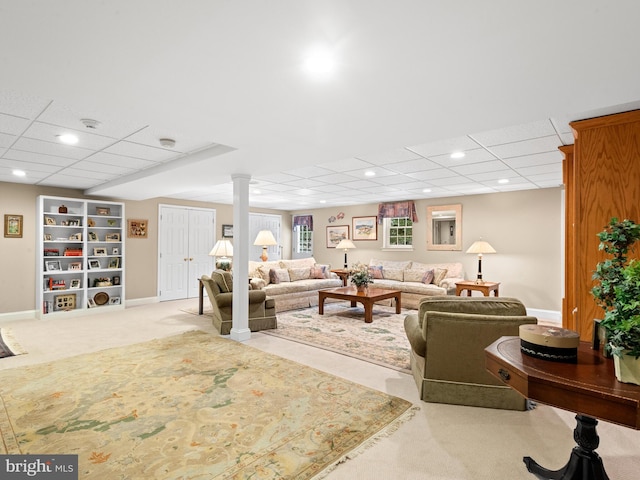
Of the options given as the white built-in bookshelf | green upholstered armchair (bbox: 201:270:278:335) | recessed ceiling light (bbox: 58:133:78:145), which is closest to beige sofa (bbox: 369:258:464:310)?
green upholstered armchair (bbox: 201:270:278:335)

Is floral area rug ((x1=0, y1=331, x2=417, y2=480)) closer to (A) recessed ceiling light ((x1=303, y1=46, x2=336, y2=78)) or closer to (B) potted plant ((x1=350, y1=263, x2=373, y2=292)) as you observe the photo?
(A) recessed ceiling light ((x1=303, y1=46, x2=336, y2=78))

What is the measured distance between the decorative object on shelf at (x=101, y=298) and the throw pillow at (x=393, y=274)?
572cm

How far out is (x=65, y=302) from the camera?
6.23 meters

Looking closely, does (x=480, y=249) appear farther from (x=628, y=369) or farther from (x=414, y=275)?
(x=628, y=369)

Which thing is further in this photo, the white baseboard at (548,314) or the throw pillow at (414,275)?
the throw pillow at (414,275)

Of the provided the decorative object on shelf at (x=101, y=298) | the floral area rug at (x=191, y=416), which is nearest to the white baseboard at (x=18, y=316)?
the decorative object on shelf at (x=101, y=298)

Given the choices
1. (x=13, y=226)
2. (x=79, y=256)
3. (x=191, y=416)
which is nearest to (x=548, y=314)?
(x=191, y=416)

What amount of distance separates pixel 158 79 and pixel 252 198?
238 inches

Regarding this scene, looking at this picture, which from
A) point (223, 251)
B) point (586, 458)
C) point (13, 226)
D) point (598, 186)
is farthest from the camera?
point (223, 251)

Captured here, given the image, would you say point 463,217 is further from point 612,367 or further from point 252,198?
point 612,367

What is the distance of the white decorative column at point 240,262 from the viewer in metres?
4.56

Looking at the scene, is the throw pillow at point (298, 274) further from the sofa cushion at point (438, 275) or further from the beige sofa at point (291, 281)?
the sofa cushion at point (438, 275)

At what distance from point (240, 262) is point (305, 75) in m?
3.06

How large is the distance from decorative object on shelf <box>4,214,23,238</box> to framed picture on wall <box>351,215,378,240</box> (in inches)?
271
